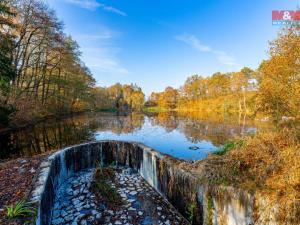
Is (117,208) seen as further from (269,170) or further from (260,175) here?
(269,170)

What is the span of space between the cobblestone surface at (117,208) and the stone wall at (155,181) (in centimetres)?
21

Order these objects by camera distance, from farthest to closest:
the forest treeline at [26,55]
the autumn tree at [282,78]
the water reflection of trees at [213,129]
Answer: the forest treeline at [26,55], the water reflection of trees at [213,129], the autumn tree at [282,78]

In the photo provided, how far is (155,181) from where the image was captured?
195 inches

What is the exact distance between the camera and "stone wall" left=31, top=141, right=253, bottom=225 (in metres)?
2.72

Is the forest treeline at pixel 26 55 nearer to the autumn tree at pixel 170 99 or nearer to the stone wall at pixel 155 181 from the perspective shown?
the stone wall at pixel 155 181

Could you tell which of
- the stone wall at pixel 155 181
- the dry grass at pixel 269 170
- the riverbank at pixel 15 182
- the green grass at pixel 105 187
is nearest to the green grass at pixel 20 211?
the riverbank at pixel 15 182

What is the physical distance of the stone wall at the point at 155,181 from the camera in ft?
8.92

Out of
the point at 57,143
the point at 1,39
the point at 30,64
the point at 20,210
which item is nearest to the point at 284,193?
the point at 20,210

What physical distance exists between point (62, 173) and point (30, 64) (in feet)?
50.8

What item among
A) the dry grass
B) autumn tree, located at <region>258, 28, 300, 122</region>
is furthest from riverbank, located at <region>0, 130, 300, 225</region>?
autumn tree, located at <region>258, 28, 300, 122</region>

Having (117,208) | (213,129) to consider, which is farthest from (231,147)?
(213,129)

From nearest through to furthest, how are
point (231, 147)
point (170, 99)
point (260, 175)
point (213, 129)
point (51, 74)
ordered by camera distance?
point (260, 175) → point (231, 147) → point (213, 129) → point (51, 74) → point (170, 99)

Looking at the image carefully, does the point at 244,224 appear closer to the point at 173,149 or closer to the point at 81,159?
the point at 81,159

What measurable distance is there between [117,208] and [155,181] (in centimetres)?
137
